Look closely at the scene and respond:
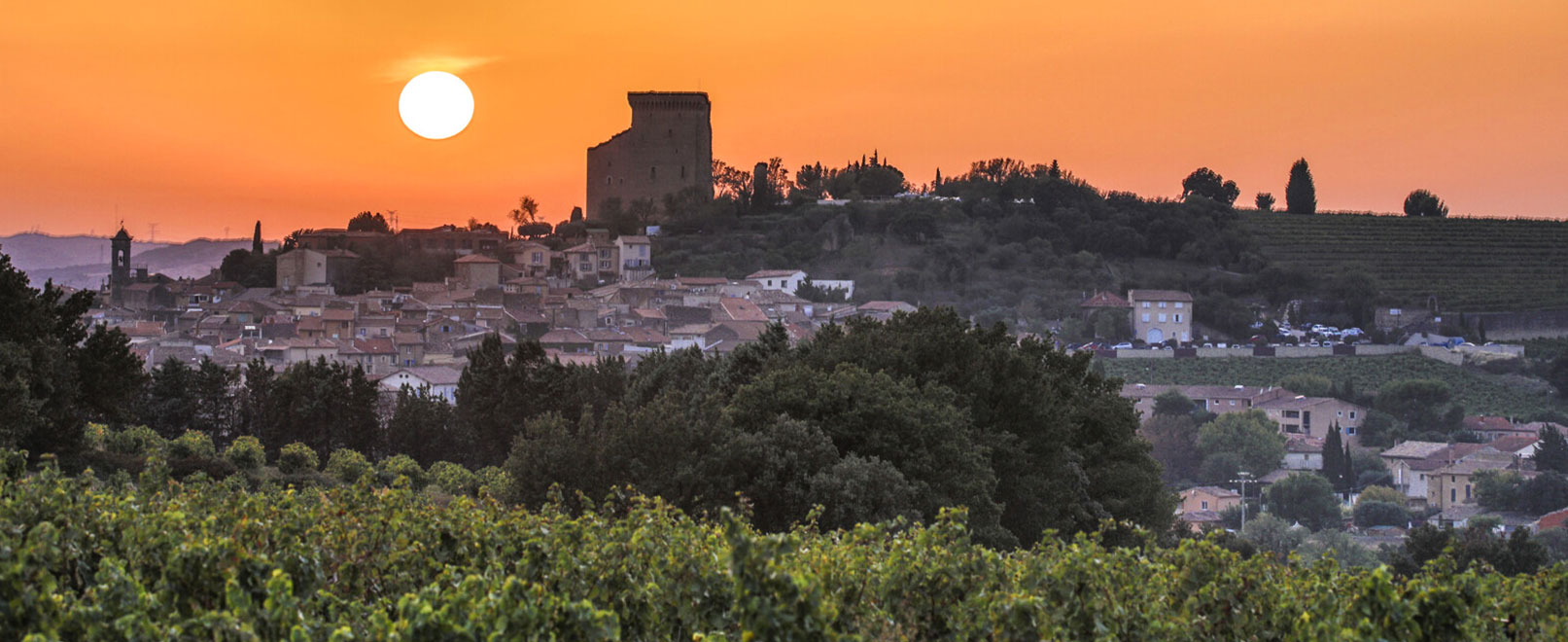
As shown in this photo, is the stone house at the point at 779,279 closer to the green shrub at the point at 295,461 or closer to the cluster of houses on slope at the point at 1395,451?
the cluster of houses on slope at the point at 1395,451

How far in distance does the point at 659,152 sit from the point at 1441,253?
4406cm

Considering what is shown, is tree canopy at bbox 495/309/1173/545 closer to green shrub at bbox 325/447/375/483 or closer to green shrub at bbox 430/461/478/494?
green shrub at bbox 430/461/478/494

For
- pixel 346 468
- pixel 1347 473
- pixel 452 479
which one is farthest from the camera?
pixel 1347 473

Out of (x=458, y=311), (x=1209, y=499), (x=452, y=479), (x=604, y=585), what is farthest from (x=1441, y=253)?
(x=604, y=585)

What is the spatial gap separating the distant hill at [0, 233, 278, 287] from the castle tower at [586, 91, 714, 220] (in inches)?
773

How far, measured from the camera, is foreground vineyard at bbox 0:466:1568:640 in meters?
4.93

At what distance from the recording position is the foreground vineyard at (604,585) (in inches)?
194

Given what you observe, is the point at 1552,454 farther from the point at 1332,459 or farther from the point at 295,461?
the point at 295,461

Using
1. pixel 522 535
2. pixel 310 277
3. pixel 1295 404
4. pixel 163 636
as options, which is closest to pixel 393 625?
pixel 163 636

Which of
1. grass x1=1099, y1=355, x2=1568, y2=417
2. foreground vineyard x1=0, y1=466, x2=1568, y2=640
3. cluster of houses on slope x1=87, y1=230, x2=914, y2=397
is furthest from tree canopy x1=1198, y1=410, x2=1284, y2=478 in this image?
foreground vineyard x1=0, y1=466, x2=1568, y2=640

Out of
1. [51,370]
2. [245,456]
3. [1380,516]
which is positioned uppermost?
[51,370]

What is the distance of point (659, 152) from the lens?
85.4 metres

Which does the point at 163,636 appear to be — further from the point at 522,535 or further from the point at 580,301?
the point at 580,301

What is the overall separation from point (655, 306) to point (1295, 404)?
26398 mm
